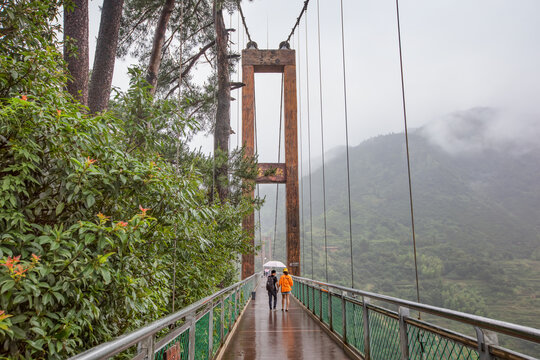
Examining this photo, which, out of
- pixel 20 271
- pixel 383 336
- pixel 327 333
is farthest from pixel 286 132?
pixel 20 271

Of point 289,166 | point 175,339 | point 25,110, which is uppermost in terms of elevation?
point 289,166

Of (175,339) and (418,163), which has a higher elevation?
(418,163)

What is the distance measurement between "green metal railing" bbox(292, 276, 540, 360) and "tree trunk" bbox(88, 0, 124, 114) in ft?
9.03

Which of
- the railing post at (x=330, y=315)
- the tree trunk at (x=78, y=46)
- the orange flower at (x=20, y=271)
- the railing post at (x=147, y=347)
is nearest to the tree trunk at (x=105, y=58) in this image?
the tree trunk at (x=78, y=46)

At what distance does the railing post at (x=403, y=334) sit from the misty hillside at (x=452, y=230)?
8587 mm

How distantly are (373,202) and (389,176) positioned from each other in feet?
27.8

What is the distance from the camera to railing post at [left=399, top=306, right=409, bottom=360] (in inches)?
81.9

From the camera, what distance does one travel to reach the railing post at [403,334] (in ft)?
6.82

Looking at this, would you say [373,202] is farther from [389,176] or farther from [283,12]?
[283,12]

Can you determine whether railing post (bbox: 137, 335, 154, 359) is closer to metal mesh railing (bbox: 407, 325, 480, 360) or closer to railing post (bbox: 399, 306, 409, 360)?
metal mesh railing (bbox: 407, 325, 480, 360)

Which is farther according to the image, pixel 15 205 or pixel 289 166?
pixel 289 166

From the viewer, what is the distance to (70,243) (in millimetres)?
1340

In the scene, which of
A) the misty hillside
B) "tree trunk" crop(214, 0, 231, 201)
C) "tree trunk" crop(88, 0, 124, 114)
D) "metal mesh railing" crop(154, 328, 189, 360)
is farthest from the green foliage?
the misty hillside

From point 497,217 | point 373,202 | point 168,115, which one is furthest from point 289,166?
point 373,202
